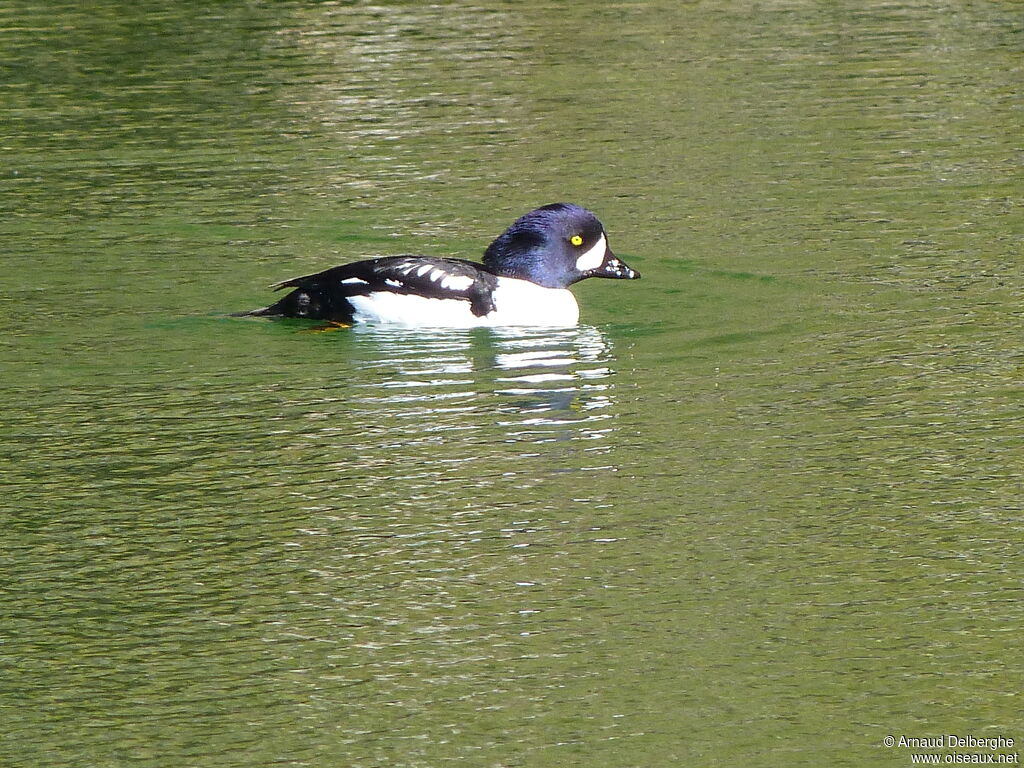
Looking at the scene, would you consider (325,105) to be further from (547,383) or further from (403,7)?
(547,383)

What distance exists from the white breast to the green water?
0.14 meters

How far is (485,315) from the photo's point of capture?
1161 centimetres

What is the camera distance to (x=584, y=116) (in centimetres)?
1758

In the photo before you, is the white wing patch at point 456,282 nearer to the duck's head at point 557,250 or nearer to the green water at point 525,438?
the green water at point 525,438

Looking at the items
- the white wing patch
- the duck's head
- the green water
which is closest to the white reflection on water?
the green water

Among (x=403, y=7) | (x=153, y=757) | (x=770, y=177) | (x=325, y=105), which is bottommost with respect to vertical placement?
(x=153, y=757)

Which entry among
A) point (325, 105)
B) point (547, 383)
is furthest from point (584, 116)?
point (547, 383)

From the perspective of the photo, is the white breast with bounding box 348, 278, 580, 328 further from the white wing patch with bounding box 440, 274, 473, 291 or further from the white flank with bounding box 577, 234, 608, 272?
the white flank with bounding box 577, 234, 608, 272

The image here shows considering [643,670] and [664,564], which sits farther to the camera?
[664,564]

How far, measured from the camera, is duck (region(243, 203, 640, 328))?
37.7ft

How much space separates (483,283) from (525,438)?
105 inches

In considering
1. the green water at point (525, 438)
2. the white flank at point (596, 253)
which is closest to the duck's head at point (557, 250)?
the white flank at point (596, 253)

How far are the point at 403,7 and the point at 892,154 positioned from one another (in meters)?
9.75

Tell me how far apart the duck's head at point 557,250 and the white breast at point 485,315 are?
0.11 meters
